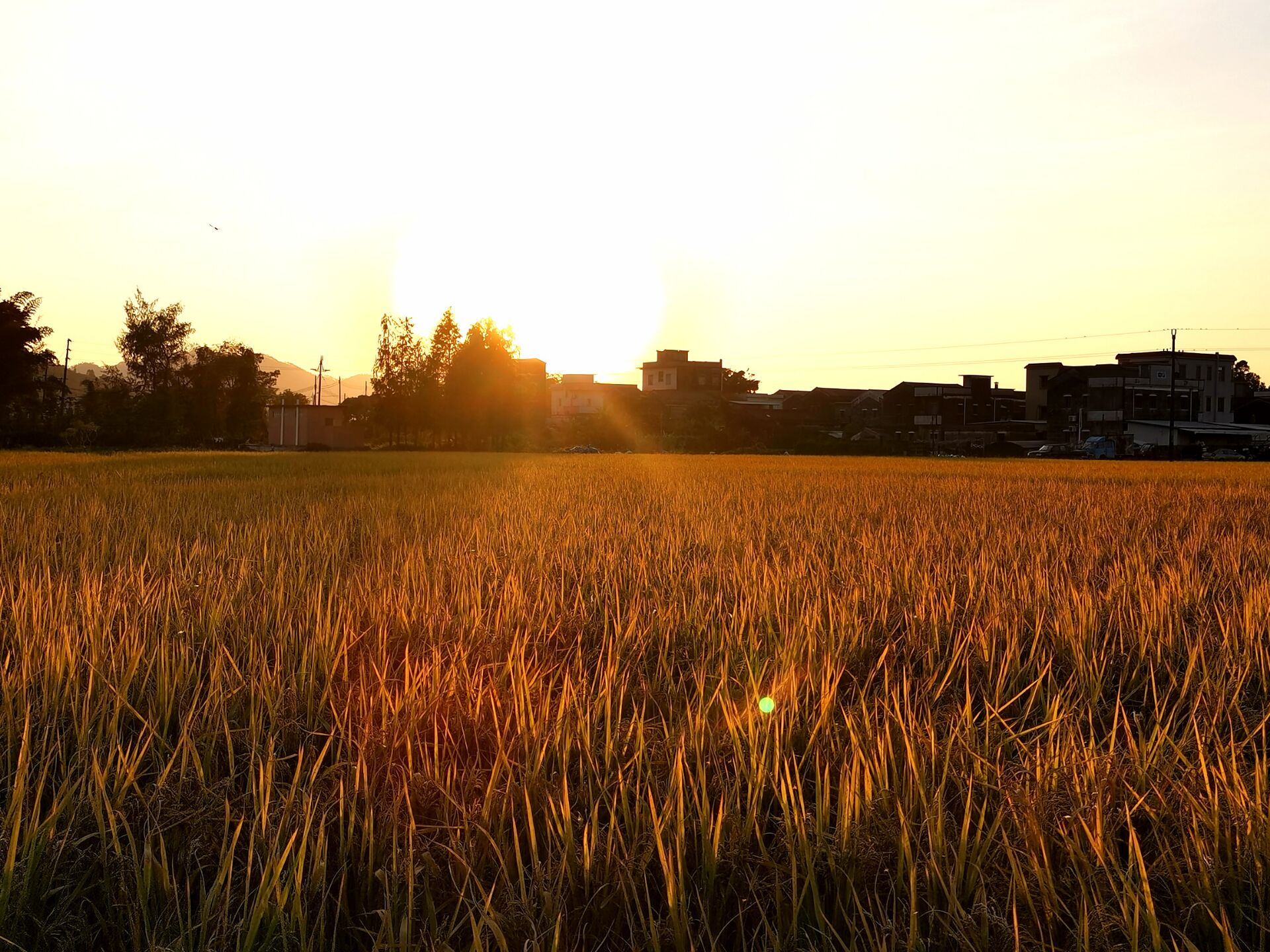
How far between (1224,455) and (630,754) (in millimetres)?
53751

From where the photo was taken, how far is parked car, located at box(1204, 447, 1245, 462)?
4422 cm

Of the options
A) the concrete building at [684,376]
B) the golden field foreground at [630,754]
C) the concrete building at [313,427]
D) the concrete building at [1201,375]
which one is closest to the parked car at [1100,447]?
the concrete building at [1201,375]

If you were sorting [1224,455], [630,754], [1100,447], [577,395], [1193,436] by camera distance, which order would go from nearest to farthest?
[630,754], [1224,455], [1100,447], [1193,436], [577,395]

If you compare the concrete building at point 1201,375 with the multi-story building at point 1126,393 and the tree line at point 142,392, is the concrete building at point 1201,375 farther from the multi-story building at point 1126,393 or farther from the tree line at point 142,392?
the tree line at point 142,392

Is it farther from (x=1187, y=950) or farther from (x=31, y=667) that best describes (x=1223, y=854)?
(x=31, y=667)

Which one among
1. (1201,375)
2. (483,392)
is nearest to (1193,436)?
(1201,375)

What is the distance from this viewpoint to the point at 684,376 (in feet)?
224

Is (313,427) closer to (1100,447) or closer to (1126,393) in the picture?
(1100,447)

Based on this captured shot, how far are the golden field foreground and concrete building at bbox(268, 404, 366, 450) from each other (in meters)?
62.2

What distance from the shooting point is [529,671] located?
267cm

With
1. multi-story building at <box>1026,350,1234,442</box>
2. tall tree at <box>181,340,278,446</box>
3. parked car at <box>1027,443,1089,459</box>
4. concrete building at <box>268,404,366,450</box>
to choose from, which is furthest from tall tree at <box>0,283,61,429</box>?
multi-story building at <box>1026,350,1234,442</box>

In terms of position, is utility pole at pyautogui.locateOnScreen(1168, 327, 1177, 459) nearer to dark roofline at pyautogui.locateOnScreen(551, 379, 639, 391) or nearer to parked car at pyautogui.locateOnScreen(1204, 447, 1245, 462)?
parked car at pyautogui.locateOnScreen(1204, 447, 1245, 462)

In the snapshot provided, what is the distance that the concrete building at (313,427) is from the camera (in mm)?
64875

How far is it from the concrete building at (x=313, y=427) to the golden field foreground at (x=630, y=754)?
62.2 metres
